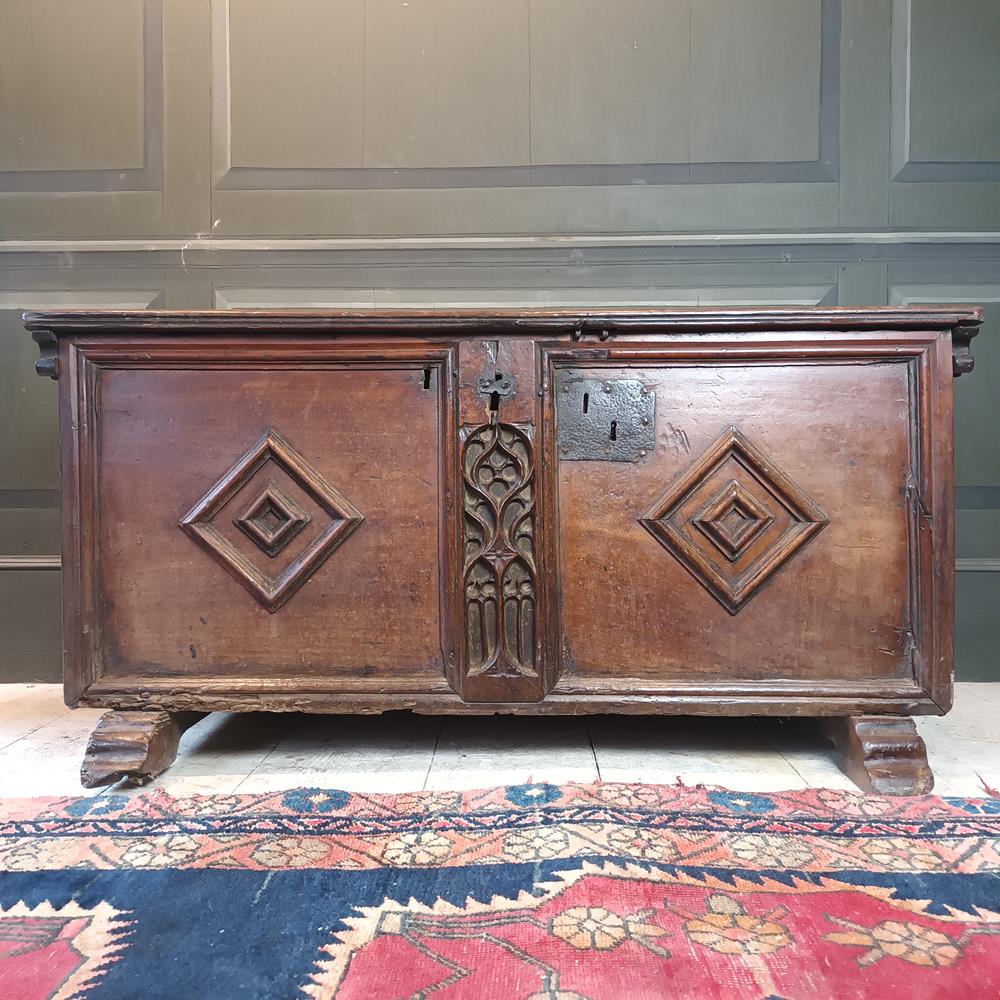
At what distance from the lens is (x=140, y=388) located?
4.12 ft

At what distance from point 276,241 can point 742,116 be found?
131cm

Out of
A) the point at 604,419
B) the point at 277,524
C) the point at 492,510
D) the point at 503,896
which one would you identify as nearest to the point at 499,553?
the point at 492,510

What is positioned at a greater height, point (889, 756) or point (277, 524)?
point (277, 524)

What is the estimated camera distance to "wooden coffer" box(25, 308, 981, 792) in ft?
4.01

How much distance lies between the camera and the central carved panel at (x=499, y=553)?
4.06 feet

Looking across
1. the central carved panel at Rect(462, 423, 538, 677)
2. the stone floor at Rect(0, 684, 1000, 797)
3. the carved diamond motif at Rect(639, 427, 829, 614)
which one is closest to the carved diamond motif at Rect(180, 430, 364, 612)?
the central carved panel at Rect(462, 423, 538, 677)

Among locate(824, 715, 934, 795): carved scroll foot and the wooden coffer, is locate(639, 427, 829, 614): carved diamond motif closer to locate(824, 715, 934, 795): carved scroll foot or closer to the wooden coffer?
the wooden coffer

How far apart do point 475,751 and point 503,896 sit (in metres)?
0.52

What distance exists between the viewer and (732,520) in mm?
1236

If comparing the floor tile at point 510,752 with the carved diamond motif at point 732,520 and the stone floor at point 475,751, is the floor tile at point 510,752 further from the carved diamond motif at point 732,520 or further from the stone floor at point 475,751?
the carved diamond motif at point 732,520

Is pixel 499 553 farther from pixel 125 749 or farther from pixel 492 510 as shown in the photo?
pixel 125 749

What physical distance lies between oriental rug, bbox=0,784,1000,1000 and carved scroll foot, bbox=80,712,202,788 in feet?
0.17

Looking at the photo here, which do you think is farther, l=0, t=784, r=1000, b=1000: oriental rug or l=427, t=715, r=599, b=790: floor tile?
l=427, t=715, r=599, b=790: floor tile

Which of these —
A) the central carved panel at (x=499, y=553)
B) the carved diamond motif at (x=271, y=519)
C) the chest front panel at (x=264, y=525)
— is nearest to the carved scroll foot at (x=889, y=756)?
the central carved panel at (x=499, y=553)
